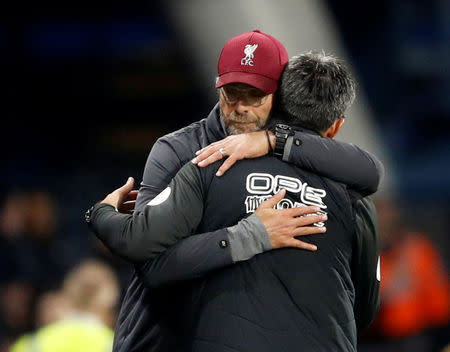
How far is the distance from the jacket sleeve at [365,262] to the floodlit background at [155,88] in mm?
3757

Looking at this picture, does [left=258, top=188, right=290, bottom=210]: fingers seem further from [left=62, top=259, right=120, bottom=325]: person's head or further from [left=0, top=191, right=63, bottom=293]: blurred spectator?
[left=0, top=191, right=63, bottom=293]: blurred spectator

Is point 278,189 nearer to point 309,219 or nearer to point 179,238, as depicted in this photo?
point 309,219

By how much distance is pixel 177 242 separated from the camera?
247 cm

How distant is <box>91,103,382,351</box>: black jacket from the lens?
2.45 metres

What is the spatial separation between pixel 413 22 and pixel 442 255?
3702 millimetres

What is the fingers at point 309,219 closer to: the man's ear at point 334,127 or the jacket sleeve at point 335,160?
the jacket sleeve at point 335,160

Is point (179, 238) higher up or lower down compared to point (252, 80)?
lower down

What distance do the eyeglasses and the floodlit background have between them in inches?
155

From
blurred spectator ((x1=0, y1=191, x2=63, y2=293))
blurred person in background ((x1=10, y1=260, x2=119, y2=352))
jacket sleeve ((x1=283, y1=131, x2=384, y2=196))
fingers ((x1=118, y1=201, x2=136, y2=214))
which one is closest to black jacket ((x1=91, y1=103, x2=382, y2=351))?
jacket sleeve ((x1=283, y1=131, x2=384, y2=196))

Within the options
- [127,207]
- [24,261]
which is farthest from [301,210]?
[24,261]

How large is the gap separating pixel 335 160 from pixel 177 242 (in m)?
0.53

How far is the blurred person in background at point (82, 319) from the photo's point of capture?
388cm

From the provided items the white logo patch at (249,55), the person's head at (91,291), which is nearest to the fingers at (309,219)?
the white logo patch at (249,55)

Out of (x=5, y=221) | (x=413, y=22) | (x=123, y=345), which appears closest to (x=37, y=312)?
(x=5, y=221)
